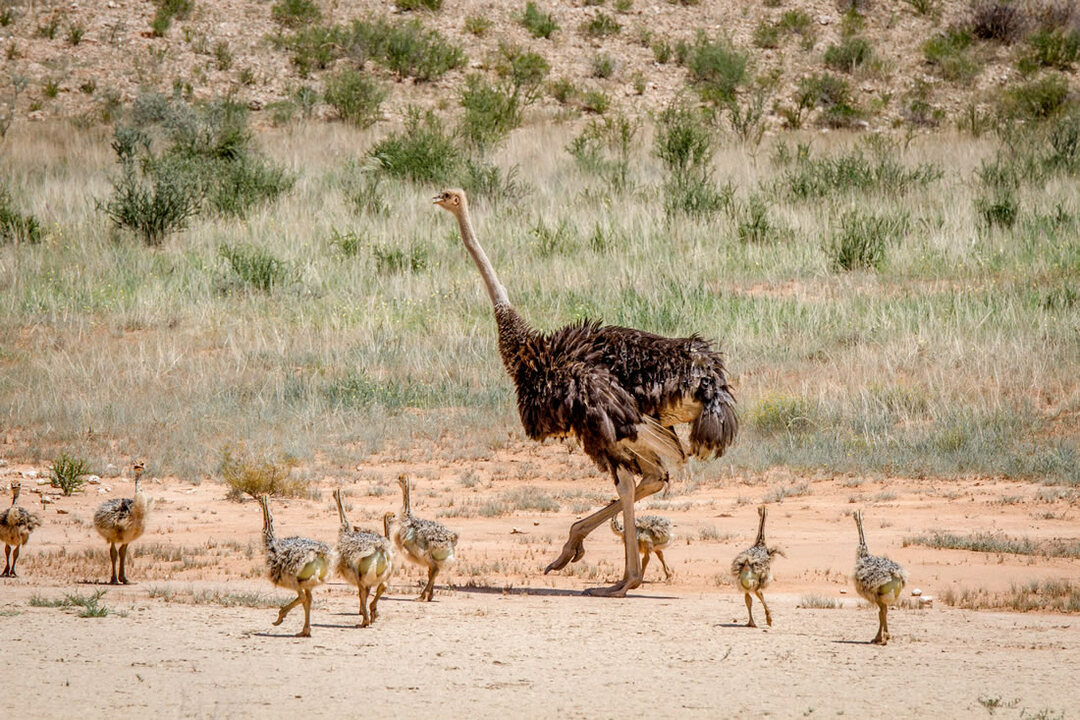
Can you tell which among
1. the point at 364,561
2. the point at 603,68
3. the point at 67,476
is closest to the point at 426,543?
the point at 364,561

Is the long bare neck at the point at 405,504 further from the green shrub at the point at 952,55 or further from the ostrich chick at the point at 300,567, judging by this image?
the green shrub at the point at 952,55

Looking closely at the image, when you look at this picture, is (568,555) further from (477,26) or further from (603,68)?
(477,26)

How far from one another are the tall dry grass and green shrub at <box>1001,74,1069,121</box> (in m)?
11.3

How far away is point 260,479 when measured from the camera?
1114cm

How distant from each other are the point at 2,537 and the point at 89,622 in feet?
5.57

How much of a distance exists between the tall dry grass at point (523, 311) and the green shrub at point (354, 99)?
8.97 metres

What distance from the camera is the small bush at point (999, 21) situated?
40844 millimetres

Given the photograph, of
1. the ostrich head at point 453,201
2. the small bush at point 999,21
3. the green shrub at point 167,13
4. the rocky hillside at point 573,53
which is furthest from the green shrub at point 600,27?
the ostrich head at point 453,201

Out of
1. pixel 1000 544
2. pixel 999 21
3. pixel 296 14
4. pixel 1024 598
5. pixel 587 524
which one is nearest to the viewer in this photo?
pixel 1024 598

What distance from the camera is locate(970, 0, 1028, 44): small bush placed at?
4084 cm

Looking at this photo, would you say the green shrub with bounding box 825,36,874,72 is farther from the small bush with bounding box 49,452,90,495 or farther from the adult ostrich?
the adult ostrich

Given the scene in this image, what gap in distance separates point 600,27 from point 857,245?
76.6ft

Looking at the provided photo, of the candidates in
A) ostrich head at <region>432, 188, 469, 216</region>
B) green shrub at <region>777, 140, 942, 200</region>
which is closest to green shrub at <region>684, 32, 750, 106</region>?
green shrub at <region>777, 140, 942, 200</region>

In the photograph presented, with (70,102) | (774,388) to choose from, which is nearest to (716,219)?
(774,388)
